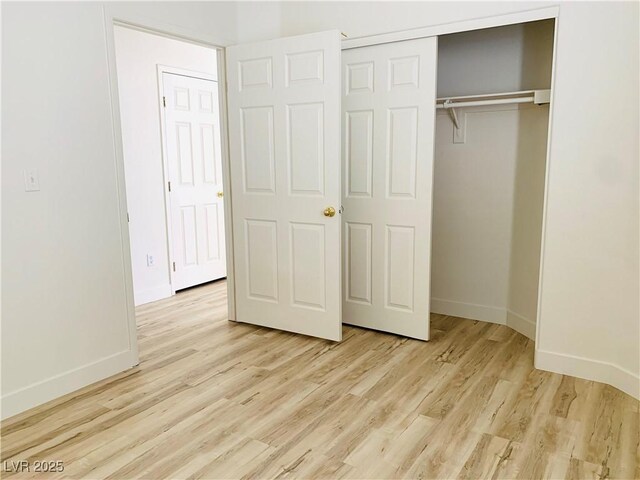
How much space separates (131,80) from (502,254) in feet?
10.9

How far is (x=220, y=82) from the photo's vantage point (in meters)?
3.72

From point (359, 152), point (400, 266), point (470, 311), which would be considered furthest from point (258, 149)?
point (470, 311)

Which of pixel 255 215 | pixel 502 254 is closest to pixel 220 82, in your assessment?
pixel 255 215

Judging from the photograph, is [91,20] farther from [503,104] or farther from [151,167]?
[503,104]

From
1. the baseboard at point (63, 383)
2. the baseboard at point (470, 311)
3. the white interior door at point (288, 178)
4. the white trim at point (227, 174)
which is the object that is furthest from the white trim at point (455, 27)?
the baseboard at point (63, 383)

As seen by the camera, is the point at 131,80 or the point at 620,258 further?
the point at 131,80

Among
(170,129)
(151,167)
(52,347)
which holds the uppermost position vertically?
(170,129)

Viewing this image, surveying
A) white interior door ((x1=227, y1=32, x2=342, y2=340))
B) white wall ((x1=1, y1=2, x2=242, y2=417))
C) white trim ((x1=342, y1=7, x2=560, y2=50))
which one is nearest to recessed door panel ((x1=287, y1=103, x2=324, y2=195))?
white interior door ((x1=227, y1=32, x2=342, y2=340))

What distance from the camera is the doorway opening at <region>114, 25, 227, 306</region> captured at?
4.40 meters

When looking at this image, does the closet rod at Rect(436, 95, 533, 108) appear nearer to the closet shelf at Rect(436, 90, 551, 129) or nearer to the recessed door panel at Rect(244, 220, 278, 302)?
the closet shelf at Rect(436, 90, 551, 129)

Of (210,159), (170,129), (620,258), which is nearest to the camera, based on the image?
(620,258)

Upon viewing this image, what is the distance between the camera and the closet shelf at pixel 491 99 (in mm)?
3182

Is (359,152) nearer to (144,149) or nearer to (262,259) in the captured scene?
(262,259)

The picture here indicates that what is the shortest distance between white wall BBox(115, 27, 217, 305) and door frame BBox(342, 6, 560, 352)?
1.78 meters
